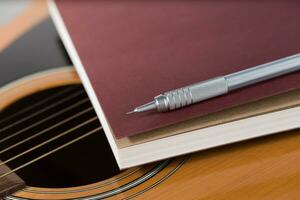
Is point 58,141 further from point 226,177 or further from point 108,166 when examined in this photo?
point 226,177

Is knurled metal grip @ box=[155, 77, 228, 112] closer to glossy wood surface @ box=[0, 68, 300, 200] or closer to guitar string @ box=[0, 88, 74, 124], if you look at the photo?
glossy wood surface @ box=[0, 68, 300, 200]

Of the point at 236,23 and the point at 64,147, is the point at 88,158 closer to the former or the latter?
the point at 64,147

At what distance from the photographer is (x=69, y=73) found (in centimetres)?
50

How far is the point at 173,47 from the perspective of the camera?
43 cm

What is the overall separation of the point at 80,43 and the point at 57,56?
7 cm

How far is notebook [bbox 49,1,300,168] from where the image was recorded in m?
0.36

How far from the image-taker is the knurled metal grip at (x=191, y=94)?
0.37m

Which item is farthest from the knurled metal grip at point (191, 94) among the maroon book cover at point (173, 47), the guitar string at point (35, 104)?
the guitar string at point (35, 104)

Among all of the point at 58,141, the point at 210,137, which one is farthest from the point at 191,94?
the point at 58,141

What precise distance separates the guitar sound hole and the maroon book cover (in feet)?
0.17

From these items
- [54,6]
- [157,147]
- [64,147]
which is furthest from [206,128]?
[54,6]

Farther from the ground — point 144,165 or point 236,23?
point 236,23

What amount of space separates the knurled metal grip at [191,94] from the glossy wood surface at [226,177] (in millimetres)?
51

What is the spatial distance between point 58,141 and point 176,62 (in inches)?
5.3
